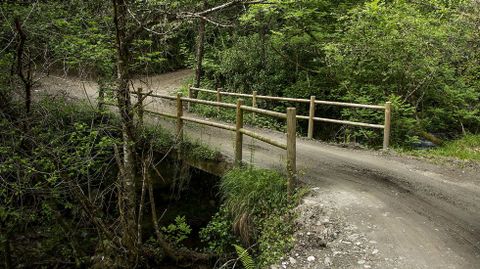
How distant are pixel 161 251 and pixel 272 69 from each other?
1059cm

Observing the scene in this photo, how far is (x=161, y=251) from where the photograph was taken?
6.65 meters

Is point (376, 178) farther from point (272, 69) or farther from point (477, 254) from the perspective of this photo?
point (272, 69)

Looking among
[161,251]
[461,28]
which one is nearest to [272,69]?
[461,28]

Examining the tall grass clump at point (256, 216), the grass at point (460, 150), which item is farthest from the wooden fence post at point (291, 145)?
the grass at point (460, 150)

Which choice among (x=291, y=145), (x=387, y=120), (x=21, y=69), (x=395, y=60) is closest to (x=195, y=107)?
(x=395, y=60)

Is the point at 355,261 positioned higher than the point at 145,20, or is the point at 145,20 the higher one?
the point at 145,20

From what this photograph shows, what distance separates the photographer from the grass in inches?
376

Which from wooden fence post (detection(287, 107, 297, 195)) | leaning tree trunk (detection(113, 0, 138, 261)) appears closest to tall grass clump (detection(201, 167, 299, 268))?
wooden fence post (detection(287, 107, 297, 195))

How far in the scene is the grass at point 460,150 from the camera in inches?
376

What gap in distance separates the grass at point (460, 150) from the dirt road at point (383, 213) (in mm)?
1141

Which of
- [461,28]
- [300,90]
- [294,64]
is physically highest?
[461,28]

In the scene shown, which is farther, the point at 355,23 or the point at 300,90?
the point at 300,90

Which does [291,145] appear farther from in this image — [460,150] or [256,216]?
[460,150]

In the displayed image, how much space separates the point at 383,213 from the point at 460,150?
18.9ft
